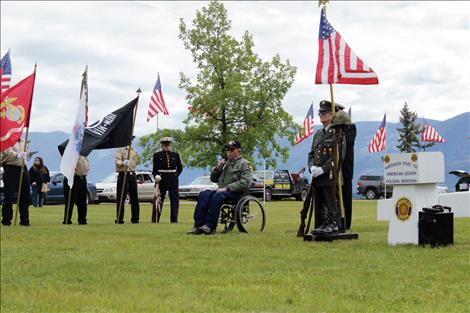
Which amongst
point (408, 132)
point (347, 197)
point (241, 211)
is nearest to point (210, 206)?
point (241, 211)

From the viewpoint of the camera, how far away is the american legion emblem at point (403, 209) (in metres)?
9.54

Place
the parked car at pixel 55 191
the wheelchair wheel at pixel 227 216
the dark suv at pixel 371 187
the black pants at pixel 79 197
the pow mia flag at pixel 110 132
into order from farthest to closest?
the dark suv at pixel 371 187 < the parked car at pixel 55 191 < the pow mia flag at pixel 110 132 < the black pants at pixel 79 197 < the wheelchair wheel at pixel 227 216

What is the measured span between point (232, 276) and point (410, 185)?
138 inches

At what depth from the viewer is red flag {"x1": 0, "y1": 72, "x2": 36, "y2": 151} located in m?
13.3

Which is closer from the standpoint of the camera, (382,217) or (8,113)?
(8,113)

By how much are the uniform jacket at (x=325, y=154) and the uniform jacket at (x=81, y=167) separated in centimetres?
665

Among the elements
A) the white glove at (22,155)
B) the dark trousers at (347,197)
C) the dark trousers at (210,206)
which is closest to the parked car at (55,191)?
the white glove at (22,155)

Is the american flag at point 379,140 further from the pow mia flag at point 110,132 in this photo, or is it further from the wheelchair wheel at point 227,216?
the wheelchair wheel at point 227,216

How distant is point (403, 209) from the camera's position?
9.65 metres

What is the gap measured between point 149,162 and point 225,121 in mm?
6423

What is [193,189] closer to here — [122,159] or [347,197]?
[122,159]

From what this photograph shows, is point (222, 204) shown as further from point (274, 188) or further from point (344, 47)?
point (274, 188)

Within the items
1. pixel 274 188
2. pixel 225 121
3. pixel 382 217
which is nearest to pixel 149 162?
pixel 225 121

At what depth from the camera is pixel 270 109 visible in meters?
45.1
